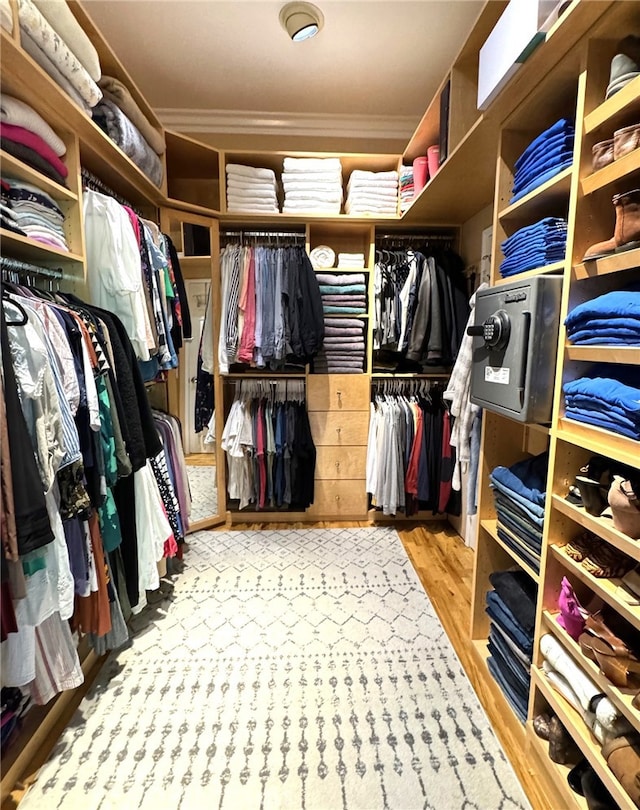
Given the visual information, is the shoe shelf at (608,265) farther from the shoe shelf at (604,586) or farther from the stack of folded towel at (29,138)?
the stack of folded towel at (29,138)

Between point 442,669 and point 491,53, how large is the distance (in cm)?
227

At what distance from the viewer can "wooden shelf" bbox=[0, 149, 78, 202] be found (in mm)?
1211

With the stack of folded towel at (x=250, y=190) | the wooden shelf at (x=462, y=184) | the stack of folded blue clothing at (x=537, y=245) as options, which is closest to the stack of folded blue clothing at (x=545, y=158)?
the stack of folded blue clothing at (x=537, y=245)

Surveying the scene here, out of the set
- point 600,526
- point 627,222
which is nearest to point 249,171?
point 627,222

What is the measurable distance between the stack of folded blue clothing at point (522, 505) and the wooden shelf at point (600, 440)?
0.85ft

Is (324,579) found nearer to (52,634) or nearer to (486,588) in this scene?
(486,588)

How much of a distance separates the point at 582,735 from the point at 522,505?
61 cm

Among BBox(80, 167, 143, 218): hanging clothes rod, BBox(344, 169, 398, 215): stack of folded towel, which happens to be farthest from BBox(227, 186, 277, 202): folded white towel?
BBox(80, 167, 143, 218): hanging clothes rod

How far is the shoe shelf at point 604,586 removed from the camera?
35.2 inches

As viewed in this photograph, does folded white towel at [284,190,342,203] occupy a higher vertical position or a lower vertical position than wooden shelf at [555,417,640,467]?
higher

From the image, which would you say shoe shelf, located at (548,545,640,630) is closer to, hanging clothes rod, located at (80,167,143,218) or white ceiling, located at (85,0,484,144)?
hanging clothes rod, located at (80,167,143,218)

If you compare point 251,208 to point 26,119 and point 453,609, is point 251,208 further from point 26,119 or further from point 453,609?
point 453,609

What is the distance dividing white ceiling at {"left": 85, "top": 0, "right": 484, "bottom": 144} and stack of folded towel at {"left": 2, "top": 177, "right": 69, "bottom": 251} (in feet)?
4.16

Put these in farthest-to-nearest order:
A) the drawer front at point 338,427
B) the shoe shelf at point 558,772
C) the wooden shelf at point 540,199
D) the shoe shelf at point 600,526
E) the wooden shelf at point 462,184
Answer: the drawer front at point 338,427 < the wooden shelf at point 462,184 < the wooden shelf at point 540,199 < the shoe shelf at point 558,772 < the shoe shelf at point 600,526
